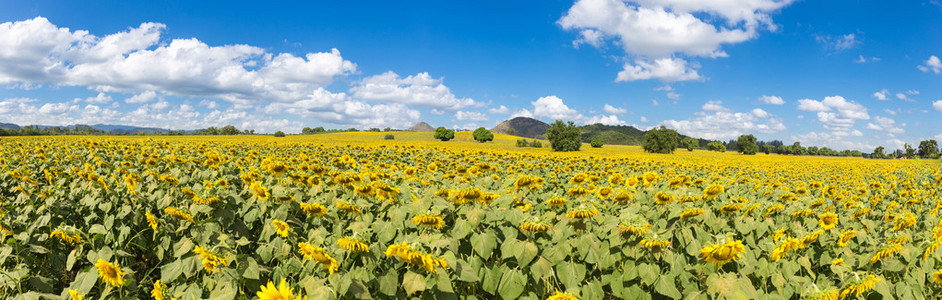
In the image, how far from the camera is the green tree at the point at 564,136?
65.0m

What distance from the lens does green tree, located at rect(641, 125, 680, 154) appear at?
3086 inches

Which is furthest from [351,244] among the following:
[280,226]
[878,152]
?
[878,152]

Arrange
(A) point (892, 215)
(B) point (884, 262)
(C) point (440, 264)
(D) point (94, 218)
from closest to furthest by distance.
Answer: (C) point (440, 264) → (B) point (884, 262) → (D) point (94, 218) → (A) point (892, 215)

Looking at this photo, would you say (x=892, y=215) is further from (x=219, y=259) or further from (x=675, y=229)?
(x=219, y=259)

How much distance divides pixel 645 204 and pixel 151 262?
6.45 metres

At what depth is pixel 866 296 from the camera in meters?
2.96

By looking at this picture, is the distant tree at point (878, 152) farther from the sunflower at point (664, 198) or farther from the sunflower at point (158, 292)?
the sunflower at point (158, 292)

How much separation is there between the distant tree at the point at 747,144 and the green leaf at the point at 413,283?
124 meters

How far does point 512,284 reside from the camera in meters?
2.88

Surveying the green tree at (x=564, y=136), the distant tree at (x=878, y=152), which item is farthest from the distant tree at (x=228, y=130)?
the distant tree at (x=878, y=152)

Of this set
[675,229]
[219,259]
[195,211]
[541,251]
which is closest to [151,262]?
[195,211]

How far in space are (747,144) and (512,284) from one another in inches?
4938

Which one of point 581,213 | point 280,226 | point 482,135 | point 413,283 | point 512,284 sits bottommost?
point 512,284

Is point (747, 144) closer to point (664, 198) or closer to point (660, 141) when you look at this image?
point (660, 141)
